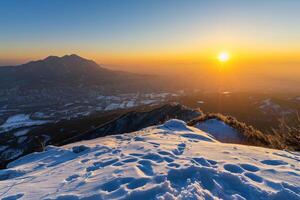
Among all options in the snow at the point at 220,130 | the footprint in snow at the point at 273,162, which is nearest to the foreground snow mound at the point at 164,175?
the footprint in snow at the point at 273,162

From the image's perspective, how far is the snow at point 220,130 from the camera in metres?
15.9

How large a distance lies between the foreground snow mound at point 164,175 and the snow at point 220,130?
5484 mm

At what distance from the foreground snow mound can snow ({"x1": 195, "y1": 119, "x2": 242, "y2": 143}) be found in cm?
548

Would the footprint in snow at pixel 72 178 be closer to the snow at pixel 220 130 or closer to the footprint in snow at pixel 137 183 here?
the footprint in snow at pixel 137 183

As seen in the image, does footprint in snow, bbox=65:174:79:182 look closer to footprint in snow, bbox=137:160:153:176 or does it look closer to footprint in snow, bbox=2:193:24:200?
footprint in snow, bbox=2:193:24:200

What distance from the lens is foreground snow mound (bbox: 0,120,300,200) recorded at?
627cm

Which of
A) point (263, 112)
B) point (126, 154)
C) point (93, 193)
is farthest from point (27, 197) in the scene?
point (263, 112)

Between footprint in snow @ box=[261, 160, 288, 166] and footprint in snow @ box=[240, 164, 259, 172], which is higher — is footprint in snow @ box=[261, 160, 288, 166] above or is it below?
below

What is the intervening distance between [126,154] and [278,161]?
5183mm

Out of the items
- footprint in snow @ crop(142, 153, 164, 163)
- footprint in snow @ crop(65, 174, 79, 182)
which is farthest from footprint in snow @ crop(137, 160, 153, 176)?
footprint in snow @ crop(65, 174, 79, 182)

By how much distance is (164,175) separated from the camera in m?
7.09

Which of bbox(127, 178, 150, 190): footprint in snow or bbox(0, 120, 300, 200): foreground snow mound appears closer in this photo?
bbox(0, 120, 300, 200): foreground snow mound

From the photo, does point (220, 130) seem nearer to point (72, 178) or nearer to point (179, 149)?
point (179, 149)

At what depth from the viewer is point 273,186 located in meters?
6.62
